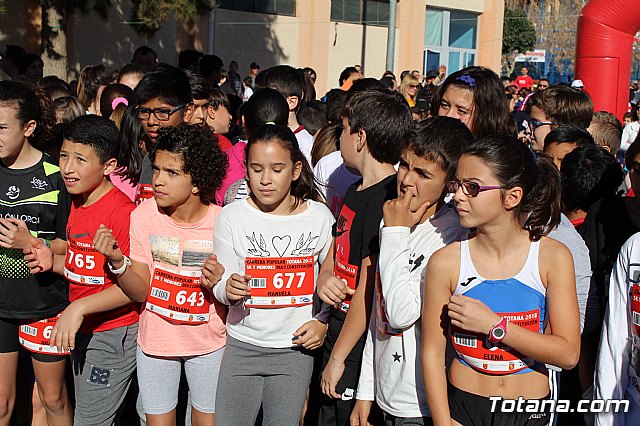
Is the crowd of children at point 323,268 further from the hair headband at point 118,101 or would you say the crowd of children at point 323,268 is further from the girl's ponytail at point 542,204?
the hair headband at point 118,101

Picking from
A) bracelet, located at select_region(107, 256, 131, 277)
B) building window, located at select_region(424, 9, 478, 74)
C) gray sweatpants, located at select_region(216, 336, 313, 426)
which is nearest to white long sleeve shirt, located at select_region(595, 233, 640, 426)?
gray sweatpants, located at select_region(216, 336, 313, 426)

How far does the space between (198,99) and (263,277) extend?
204 cm

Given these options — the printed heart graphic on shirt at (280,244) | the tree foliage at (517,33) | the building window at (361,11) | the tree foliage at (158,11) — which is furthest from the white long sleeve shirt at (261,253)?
the tree foliage at (517,33)

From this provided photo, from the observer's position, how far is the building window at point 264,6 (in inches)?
910

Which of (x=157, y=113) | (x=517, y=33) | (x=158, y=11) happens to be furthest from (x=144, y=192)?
(x=517, y=33)

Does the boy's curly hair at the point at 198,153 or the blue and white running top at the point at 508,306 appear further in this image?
the boy's curly hair at the point at 198,153

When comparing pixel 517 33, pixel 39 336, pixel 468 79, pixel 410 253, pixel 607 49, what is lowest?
pixel 39 336

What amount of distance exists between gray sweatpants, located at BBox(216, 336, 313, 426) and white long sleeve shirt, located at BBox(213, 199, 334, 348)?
0.07 metres

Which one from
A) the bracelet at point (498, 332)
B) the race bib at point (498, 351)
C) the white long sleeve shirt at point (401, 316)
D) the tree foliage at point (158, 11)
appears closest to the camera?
the bracelet at point (498, 332)

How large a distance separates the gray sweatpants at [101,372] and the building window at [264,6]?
2004cm

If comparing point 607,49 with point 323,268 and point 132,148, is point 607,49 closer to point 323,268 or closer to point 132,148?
point 132,148

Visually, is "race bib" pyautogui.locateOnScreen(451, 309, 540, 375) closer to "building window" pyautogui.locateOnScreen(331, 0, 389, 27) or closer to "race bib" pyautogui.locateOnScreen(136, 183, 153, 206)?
"race bib" pyautogui.locateOnScreen(136, 183, 153, 206)

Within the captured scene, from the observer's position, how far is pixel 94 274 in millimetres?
3834

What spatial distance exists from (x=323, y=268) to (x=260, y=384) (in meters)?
0.64
